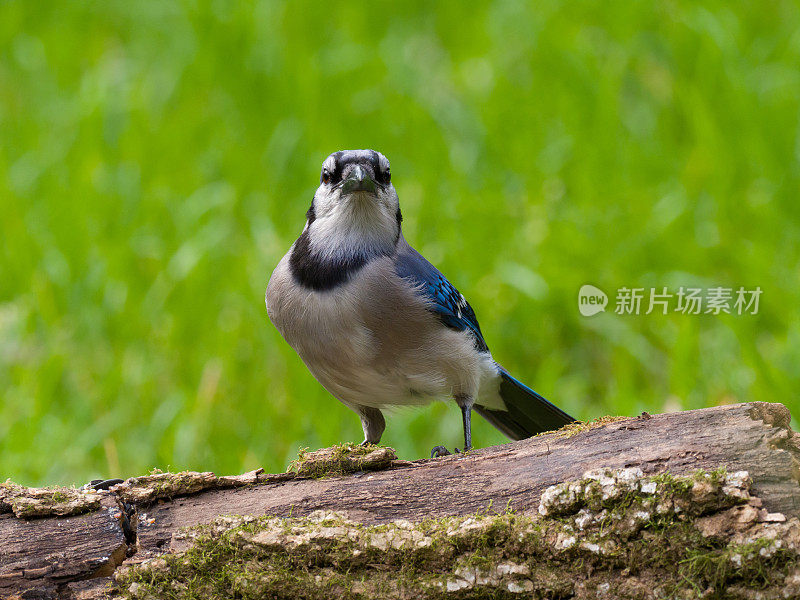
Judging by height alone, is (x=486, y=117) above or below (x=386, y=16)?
below

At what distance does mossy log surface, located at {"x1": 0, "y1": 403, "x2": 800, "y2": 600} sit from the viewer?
8.79ft

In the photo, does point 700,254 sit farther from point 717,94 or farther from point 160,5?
point 160,5

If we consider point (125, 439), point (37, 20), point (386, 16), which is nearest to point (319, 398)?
point (125, 439)

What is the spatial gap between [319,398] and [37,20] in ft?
17.9

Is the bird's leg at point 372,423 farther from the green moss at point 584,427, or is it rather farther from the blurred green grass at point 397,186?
the green moss at point 584,427

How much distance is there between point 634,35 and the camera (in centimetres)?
768

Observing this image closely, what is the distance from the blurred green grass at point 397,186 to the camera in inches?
211

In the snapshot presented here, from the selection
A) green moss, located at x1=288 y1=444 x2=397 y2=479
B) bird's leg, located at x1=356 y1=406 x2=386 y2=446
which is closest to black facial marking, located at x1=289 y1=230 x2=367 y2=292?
bird's leg, located at x1=356 y1=406 x2=386 y2=446

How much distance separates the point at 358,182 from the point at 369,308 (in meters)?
0.48

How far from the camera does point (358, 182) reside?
3.87 m

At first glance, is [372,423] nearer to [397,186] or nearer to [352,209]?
[352,209]

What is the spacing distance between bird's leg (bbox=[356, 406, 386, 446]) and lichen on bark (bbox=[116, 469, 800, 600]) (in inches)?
55.8

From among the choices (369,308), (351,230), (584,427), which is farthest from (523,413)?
(584,427)

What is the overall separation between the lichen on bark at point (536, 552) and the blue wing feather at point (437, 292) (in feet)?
4.16
